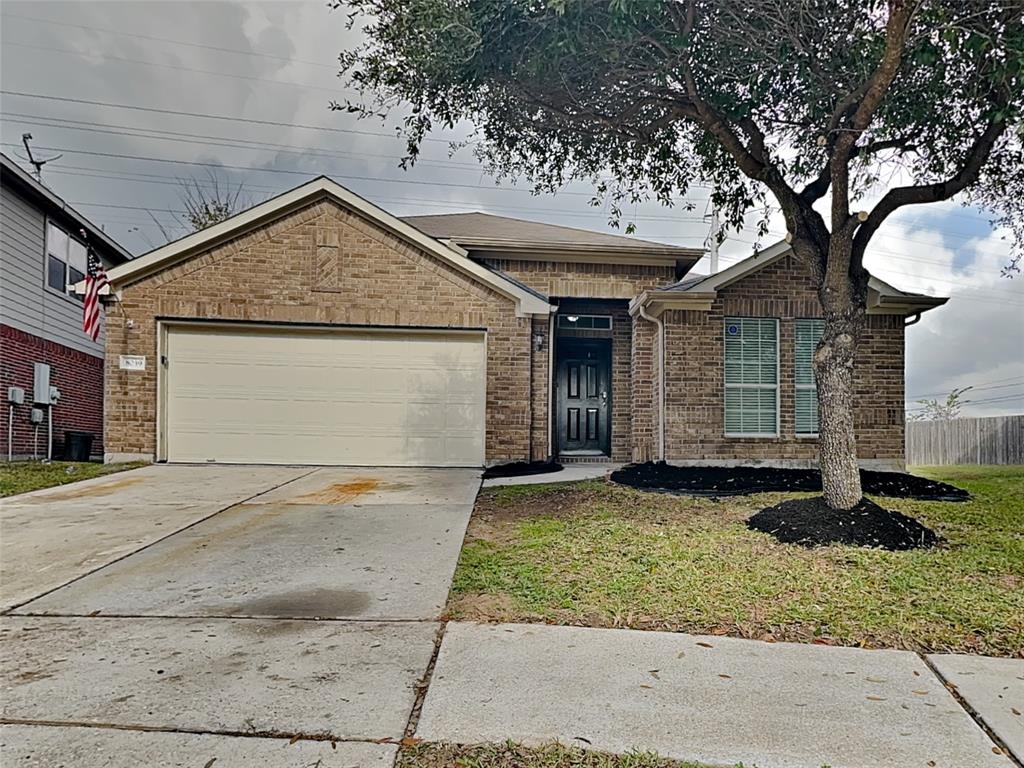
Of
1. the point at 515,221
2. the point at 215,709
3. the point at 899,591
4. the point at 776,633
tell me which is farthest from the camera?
the point at 515,221

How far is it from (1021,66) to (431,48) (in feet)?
15.9

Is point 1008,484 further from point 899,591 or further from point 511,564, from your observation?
point 511,564

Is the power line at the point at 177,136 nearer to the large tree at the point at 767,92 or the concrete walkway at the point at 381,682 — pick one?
the large tree at the point at 767,92

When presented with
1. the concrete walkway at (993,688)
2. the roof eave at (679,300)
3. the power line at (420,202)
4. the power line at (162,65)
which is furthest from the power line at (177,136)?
the concrete walkway at (993,688)

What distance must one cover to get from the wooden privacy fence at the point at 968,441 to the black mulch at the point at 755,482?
1053 centimetres

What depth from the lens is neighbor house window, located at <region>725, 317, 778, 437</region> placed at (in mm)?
10328

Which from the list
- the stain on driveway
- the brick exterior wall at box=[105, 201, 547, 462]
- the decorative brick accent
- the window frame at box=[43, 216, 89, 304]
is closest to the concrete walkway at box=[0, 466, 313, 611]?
the stain on driveway

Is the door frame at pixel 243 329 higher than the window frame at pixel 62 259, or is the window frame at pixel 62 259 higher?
the window frame at pixel 62 259

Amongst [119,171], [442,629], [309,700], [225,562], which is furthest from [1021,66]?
[119,171]

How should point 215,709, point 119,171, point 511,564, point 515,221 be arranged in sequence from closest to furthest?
point 215,709
point 511,564
point 515,221
point 119,171

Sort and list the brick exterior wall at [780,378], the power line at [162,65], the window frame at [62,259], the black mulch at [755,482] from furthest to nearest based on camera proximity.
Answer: the power line at [162,65]
the window frame at [62,259]
the brick exterior wall at [780,378]
the black mulch at [755,482]

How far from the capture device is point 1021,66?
16.3 ft

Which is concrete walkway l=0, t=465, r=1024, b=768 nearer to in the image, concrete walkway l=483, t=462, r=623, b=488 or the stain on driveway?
the stain on driveway

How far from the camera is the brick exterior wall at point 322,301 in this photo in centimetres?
1028
